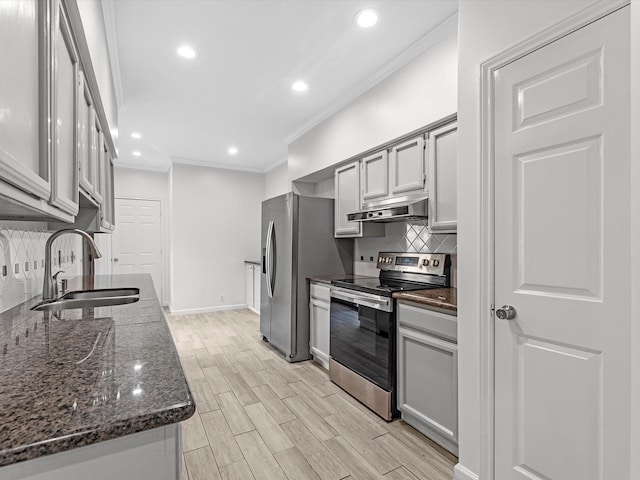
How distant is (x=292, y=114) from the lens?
12.0 ft

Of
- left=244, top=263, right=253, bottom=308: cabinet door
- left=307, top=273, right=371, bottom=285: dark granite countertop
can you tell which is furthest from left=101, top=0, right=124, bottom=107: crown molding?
left=244, top=263, right=253, bottom=308: cabinet door

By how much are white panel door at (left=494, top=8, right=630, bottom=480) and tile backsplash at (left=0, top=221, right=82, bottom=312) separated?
211 centimetres

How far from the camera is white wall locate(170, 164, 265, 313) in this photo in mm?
5535

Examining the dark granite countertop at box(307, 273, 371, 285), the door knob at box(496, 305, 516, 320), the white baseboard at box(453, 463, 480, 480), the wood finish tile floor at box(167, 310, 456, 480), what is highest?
the door knob at box(496, 305, 516, 320)

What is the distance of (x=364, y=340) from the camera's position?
2508 millimetres

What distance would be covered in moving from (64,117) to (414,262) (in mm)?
2452

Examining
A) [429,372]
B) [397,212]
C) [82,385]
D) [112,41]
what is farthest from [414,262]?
[112,41]

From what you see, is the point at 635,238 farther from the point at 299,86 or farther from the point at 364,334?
the point at 299,86

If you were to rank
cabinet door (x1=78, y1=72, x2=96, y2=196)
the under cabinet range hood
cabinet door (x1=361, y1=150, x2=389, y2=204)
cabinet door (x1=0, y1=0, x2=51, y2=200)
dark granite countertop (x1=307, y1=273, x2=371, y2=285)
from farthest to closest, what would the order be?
dark granite countertop (x1=307, y1=273, x2=371, y2=285) < cabinet door (x1=361, y1=150, x2=389, y2=204) < the under cabinet range hood < cabinet door (x1=78, y1=72, x2=96, y2=196) < cabinet door (x1=0, y1=0, x2=51, y2=200)

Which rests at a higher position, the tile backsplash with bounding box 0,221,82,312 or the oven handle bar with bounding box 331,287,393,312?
the tile backsplash with bounding box 0,221,82,312

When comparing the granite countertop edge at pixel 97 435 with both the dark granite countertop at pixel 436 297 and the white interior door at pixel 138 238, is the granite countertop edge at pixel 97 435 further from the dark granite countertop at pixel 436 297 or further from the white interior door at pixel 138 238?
the white interior door at pixel 138 238

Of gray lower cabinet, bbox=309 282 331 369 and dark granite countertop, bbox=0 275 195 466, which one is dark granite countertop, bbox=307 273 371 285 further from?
dark granite countertop, bbox=0 275 195 466

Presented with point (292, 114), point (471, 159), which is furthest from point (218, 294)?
point (471, 159)

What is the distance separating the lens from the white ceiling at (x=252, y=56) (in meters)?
2.05
